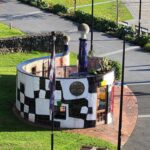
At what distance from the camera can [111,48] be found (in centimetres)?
4634

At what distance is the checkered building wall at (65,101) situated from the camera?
28.9 m

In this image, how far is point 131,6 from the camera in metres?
63.6

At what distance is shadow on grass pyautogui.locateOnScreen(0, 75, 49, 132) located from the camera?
28.4 metres

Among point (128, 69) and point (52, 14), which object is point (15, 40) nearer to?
point (128, 69)

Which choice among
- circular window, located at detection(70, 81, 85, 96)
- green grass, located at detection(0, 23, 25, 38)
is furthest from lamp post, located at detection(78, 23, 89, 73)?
green grass, located at detection(0, 23, 25, 38)

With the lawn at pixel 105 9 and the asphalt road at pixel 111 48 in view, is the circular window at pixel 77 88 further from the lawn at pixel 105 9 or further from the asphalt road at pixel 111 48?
the lawn at pixel 105 9

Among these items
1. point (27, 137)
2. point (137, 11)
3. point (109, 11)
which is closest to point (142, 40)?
point (109, 11)

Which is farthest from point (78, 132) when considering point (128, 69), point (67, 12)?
point (67, 12)

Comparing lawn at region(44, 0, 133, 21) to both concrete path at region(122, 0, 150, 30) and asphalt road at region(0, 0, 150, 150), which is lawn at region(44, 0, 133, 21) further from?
asphalt road at region(0, 0, 150, 150)

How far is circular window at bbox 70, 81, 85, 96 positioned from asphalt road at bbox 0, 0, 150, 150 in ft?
11.0

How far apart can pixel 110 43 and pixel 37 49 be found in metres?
6.84

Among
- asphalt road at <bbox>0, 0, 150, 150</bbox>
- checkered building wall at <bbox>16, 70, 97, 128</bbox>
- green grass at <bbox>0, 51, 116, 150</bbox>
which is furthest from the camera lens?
asphalt road at <bbox>0, 0, 150, 150</bbox>

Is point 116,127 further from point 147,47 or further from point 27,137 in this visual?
point 147,47

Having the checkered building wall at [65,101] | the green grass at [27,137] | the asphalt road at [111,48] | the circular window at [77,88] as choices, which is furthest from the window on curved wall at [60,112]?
the asphalt road at [111,48]
